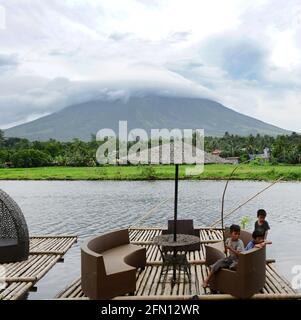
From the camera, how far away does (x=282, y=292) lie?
5277 mm

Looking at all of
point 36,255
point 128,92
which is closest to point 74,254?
point 36,255

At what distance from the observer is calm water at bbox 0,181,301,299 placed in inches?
304

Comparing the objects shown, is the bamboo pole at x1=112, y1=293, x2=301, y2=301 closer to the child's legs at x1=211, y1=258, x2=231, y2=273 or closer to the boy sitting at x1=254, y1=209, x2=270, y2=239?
the child's legs at x1=211, y1=258, x2=231, y2=273

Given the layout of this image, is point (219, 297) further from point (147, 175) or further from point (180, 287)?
point (147, 175)

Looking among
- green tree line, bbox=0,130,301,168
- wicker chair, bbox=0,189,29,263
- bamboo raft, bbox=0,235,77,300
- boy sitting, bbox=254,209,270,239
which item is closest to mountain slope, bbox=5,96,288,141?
green tree line, bbox=0,130,301,168

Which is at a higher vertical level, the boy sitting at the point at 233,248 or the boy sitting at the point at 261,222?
the boy sitting at the point at 261,222

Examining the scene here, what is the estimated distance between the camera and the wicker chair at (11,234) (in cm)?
702

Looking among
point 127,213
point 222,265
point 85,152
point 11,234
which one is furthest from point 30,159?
point 222,265

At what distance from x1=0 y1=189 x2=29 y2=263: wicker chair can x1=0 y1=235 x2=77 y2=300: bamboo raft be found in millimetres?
A: 176

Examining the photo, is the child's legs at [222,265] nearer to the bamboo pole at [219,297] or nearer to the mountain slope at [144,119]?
the bamboo pole at [219,297]

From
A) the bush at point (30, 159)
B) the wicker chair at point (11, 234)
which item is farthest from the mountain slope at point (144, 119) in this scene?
the wicker chair at point (11, 234)

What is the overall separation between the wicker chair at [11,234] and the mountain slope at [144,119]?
106 m

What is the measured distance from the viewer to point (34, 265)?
6.84m

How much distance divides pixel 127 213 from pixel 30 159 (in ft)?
96.6
